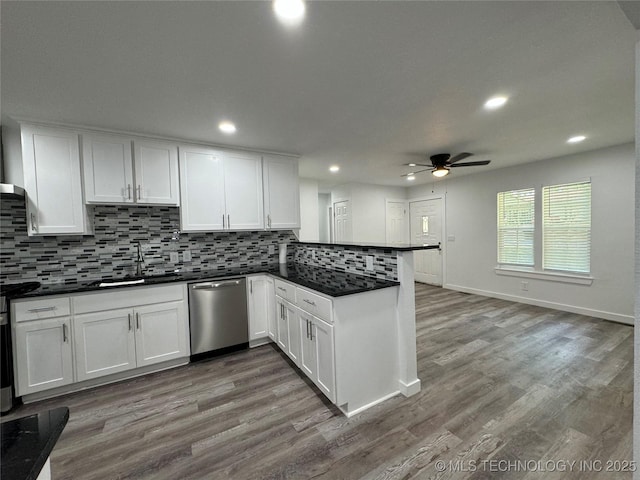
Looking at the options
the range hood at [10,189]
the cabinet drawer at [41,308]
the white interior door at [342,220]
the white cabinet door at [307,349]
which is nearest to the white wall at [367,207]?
the white interior door at [342,220]

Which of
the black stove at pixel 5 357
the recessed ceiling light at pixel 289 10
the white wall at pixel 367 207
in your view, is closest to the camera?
the recessed ceiling light at pixel 289 10

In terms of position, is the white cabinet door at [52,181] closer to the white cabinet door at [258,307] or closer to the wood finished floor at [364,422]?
the wood finished floor at [364,422]

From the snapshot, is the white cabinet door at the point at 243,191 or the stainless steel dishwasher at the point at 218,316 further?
the white cabinet door at the point at 243,191

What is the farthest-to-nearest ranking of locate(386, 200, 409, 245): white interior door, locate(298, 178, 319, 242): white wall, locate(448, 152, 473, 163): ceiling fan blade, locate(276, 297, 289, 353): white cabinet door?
1. locate(386, 200, 409, 245): white interior door
2. locate(298, 178, 319, 242): white wall
3. locate(448, 152, 473, 163): ceiling fan blade
4. locate(276, 297, 289, 353): white cabinet door

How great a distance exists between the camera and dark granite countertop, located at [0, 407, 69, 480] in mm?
516

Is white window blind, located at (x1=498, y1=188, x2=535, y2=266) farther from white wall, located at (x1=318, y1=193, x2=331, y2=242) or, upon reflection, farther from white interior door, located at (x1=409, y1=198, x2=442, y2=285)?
white wall, located at (x1=318, y1=193, x2=331, y2=242)

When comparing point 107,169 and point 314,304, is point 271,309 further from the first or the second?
point 107,169

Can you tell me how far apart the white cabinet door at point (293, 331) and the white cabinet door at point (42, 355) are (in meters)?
1.91

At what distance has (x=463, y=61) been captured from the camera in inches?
66.6

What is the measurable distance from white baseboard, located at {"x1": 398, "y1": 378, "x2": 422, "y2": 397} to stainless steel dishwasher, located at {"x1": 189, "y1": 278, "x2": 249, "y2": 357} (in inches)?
69.3

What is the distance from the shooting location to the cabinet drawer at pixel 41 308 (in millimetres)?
2131

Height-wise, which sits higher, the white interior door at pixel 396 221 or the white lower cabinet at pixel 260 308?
the white interior door at pixel 396 221

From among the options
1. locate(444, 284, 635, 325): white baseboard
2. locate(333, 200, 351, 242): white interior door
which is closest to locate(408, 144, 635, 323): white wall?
locate(444, 284, 635, 325): white baseboard

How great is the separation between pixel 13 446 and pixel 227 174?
115 inches
